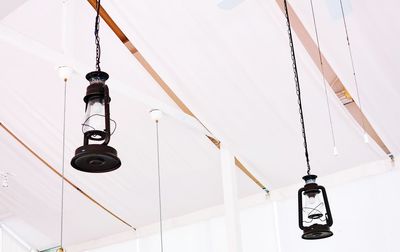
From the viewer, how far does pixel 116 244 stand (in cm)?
845

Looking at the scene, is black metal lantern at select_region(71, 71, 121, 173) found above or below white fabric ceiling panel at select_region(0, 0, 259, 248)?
below

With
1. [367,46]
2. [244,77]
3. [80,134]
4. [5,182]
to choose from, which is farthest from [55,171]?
[367,46]

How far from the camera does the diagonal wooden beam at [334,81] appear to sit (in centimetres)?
481

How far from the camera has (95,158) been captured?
5.94 ft

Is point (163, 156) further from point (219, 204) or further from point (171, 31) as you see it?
point (171, 31)

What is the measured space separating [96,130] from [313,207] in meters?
1.40

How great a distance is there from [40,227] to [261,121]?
4.60m

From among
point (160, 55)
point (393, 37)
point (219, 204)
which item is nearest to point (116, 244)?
point (219, 204)

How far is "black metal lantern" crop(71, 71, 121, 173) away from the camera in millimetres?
1740

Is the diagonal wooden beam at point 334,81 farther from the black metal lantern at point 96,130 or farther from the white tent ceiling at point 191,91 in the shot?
the black metal lantern at point 96,130

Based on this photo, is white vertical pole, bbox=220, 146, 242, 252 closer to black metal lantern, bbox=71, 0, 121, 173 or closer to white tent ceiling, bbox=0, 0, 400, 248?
white tent ceiling, bbox=0, 0, 400, 248

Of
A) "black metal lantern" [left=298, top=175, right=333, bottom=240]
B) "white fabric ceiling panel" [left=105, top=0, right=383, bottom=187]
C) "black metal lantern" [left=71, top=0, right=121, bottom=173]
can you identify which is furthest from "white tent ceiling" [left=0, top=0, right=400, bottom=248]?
"black metal lantern" [left=71, top=0, right=121, bottom=173]

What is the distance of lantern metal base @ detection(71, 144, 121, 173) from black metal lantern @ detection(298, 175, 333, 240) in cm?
119

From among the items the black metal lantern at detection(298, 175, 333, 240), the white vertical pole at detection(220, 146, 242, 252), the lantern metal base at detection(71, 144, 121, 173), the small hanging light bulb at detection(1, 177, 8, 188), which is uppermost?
the small hanging light bulb at detection(1, 177, 8, 188)
